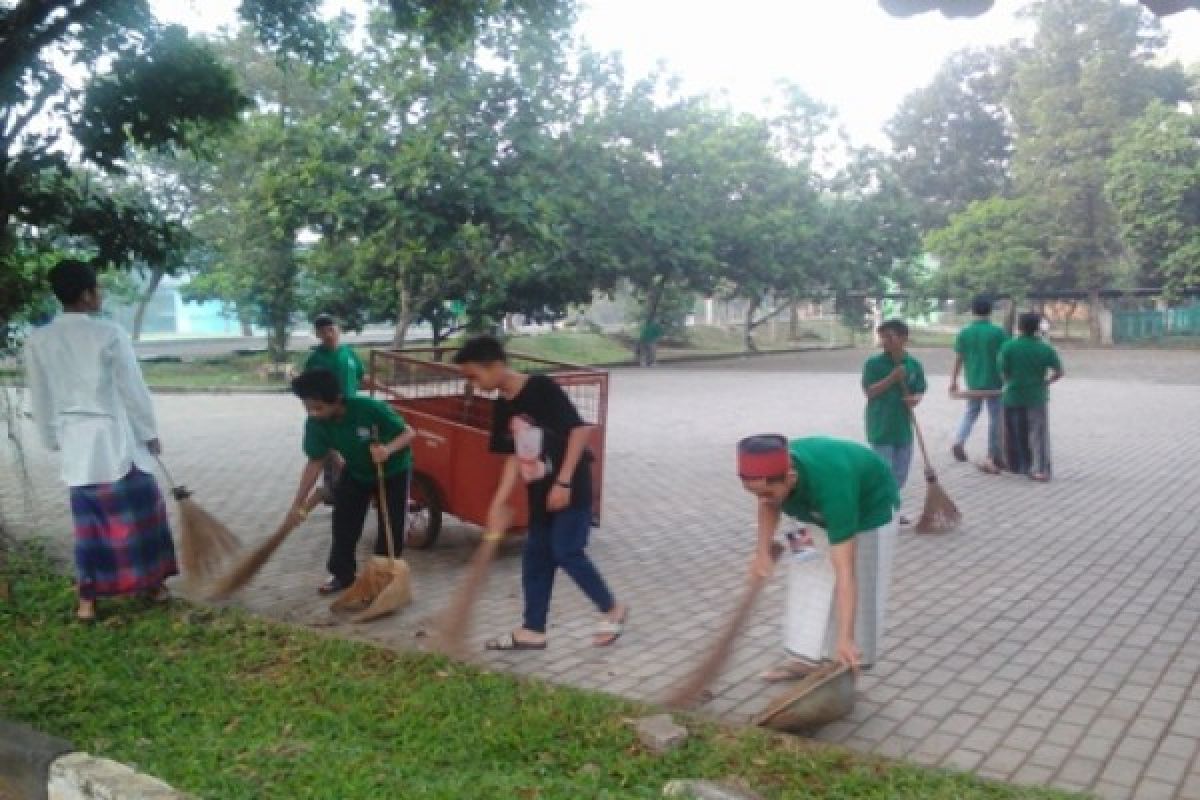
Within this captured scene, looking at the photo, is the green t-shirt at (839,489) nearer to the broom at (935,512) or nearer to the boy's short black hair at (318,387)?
the boy's short black hair at (318,387)

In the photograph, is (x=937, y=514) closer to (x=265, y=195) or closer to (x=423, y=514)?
(x=423, y=514)

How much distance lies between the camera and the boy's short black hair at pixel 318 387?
16.4 feet

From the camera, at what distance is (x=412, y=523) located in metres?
6.77

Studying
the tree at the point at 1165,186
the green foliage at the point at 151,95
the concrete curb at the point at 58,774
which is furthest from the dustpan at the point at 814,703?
the tree at the point at 1165,186

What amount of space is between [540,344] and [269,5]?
80.0 feet

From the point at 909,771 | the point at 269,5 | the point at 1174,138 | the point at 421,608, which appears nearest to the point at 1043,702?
the point at 909,771

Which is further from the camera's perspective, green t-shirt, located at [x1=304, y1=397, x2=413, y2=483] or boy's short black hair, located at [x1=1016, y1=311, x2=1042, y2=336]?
boy's short black hair, located at [x1=1016, y1=311, x2=1042, y2=336]

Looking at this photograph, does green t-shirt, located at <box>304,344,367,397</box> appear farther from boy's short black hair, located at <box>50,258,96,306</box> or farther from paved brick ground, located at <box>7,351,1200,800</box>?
boy's short black hair, located at <box>50,258,96,306</box>

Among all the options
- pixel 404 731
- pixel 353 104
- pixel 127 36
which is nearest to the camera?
pixel 404 731

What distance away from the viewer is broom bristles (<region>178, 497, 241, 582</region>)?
18.6 ft

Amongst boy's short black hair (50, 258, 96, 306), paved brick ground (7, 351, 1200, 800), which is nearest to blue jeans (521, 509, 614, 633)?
paved brick ground (7, 351, 1200, 800)

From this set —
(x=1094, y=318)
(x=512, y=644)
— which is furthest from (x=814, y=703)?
(x=1094, y=318)

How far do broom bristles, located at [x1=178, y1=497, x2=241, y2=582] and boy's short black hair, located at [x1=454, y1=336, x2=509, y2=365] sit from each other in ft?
7.01

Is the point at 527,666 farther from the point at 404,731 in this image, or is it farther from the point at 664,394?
the point at 664,394
